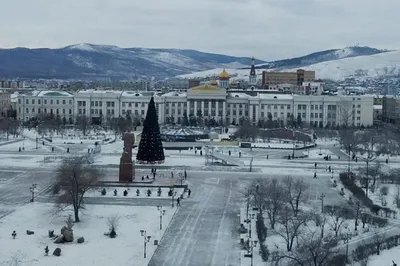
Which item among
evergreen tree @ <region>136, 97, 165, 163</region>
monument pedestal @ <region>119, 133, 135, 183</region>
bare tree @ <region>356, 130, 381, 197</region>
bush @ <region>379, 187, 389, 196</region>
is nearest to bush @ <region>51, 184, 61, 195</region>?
monument pedestal @ <region>119, 133, 135, 183</region>

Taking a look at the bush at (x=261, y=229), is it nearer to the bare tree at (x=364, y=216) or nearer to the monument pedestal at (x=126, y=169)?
the bare tree at (x=364, y=216)

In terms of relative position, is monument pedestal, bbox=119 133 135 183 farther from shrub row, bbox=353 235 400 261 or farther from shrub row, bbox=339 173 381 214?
shrub row, bbox=353 235 400 261

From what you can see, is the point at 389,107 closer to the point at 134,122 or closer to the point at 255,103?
the point at 255,103

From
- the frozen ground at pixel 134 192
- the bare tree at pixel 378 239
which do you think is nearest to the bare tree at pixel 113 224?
the frozen ground at pixel 134 192

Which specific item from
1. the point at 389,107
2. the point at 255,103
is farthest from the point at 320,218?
the point at 389,107

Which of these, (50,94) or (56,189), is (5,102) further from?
(56,189)

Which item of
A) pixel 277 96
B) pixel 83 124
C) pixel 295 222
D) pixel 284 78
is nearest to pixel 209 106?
pixel 277 96

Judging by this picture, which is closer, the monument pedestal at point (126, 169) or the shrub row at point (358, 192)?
the shrub row at point (358, 192)
